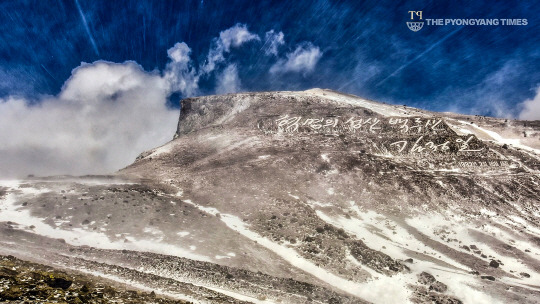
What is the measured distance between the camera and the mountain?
107 feet

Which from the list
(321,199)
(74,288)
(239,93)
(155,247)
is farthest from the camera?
(239,93)

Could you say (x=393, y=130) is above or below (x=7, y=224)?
above

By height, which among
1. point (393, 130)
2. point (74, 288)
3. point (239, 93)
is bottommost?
point (74, 288)

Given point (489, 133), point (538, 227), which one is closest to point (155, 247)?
point (538, 227)

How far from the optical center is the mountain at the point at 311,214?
107 feet

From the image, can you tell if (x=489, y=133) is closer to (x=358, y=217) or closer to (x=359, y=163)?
(x=359, y=163)

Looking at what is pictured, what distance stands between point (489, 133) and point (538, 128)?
13077 millimetres

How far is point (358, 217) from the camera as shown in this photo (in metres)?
51.9

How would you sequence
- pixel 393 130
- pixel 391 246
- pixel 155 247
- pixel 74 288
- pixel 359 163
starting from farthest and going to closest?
1. pixel 393 130
2. pixel 359 163
3. pixel 391 246
4. pixel 155 247
5. pixel 74 288

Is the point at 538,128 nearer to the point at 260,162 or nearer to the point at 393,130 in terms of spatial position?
the point at 393,130

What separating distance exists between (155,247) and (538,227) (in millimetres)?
58974

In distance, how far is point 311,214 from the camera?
50.1 metres

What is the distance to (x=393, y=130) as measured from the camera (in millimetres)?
78812

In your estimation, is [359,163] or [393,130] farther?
[393,130]
